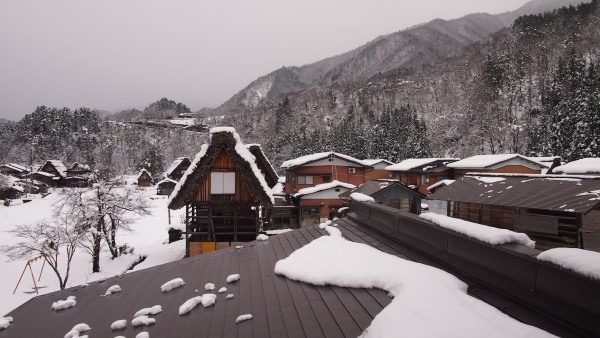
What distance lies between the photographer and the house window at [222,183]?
15.2m

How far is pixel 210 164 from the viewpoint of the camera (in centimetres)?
1483

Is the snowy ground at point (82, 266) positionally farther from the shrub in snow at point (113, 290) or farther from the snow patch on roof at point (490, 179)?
the snow patch on roof at point (490, 179)

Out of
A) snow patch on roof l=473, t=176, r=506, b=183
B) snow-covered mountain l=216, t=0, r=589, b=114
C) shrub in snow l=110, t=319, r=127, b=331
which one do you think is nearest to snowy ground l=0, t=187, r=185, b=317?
shrub in snow l=110, t=319, r=127, b=331

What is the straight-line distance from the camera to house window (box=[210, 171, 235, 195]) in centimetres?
1517

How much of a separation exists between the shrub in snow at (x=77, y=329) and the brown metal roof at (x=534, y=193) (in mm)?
15063

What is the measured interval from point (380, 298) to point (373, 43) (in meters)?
202

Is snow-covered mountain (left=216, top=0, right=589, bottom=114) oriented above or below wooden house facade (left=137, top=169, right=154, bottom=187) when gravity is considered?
above

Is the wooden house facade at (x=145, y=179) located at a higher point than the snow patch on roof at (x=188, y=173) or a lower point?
lower

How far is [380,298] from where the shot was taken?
3.48m

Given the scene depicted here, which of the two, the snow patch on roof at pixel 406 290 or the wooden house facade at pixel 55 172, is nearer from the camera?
the snow patch on roof at pixel 406 290

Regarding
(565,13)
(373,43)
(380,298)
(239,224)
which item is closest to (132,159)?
(239,224)

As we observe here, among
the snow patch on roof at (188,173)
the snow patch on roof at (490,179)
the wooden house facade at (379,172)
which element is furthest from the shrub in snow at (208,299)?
the wooden house facade at (379,172)

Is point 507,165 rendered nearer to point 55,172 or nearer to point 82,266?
point 82,266

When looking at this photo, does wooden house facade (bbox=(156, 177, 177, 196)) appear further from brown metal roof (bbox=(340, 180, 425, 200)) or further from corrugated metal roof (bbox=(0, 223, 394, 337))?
corrugated metal roof (bbox=(0, 223, 394, 337))
